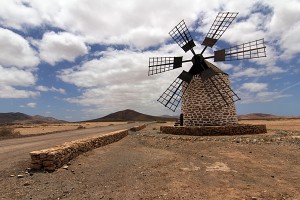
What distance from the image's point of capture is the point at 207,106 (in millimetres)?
22969

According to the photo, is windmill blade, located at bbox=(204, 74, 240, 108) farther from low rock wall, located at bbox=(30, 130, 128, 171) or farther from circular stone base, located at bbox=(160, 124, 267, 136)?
low rock wall, located at bbox=(30, 130, 128, 171)

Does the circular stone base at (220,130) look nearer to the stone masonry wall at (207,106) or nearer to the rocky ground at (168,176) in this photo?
the stone masonry wall at (207,106)

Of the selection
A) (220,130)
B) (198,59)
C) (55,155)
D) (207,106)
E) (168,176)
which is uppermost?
(198,59)

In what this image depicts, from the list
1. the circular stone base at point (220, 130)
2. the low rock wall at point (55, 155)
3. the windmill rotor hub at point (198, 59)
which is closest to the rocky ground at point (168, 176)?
the low rock wall at point (55, 155)

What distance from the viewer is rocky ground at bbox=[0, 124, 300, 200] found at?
7648 millimetres

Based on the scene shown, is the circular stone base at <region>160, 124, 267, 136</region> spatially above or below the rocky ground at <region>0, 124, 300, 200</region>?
above

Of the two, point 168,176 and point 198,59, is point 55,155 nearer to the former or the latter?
point 168,176

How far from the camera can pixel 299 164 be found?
11180 mm

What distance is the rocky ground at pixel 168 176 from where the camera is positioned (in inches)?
301

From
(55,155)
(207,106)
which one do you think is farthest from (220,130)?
(55,155)

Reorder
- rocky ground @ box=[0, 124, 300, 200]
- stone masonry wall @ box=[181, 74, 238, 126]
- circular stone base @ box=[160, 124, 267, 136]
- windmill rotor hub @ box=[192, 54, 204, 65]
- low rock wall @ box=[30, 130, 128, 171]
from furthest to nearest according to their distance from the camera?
windmill rotor hub @ box=[192, 54, 204, 65] → stone masonry wall @ box=[181, 74, 238, 126] → circular stone base @ box=[160, 124, 267, 136] → low rock wall @ box=[30, 130, 128, 171] → rocky ground @ box=[0, 124, 300, 200]

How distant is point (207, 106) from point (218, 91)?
1.45 m

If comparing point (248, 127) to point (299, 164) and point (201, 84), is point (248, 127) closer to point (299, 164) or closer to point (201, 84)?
point (201, 84)

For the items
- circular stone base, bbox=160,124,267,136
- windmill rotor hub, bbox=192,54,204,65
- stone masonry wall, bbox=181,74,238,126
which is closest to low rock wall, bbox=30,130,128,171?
circular stone base, bbox=160,124,267,136
